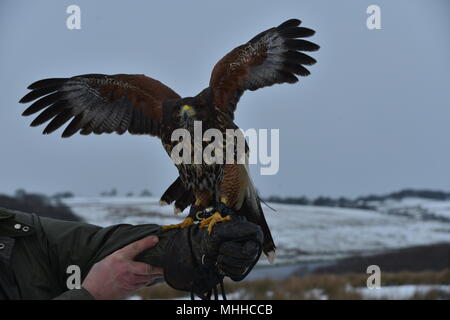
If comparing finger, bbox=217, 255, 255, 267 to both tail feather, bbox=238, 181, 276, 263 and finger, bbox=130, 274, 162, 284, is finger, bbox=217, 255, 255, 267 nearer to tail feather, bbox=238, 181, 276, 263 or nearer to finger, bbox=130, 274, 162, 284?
finger, bbox=130, 274, 162, 284

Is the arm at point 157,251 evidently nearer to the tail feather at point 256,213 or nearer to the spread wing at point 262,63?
the tail feather at point 256,213

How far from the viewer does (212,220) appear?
1504 millimetres

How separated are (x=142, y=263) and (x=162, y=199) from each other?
0.42m

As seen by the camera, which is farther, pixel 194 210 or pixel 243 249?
pixel 194 210

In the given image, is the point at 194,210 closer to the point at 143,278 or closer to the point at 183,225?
the point at 183,225

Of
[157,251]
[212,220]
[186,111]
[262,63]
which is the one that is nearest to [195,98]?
[186,111]

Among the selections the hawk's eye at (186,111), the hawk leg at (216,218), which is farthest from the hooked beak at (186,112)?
the hawk leg at (216,218)

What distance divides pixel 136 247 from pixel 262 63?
2.74 feet

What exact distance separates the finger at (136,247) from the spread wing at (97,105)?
0.48 metres

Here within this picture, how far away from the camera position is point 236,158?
1772 millimetres

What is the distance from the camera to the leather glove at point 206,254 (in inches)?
53.8

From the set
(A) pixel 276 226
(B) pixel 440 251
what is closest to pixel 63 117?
(A) pixel 276 226

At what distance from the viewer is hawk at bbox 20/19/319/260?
1.74 meters
